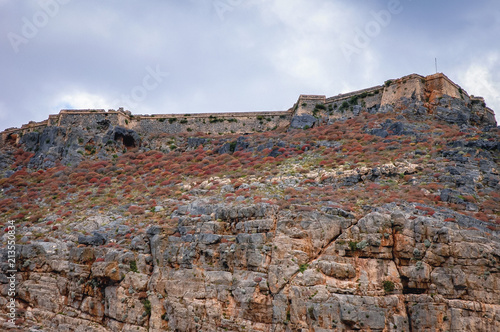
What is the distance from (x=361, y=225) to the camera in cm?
2383

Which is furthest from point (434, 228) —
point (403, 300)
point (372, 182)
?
point (372, 182)

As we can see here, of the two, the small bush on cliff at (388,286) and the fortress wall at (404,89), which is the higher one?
the fortress wall at (404,89)

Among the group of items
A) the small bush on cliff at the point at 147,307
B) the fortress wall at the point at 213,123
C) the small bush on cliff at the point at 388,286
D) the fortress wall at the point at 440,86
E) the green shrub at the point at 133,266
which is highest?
the fortress wall at the point at 440,86

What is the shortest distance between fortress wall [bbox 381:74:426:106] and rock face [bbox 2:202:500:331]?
70.2 ft

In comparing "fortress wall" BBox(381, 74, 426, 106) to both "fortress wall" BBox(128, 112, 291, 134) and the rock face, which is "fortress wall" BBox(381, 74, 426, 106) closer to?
"fortress wall" BBox(128, 112, 291, 134)

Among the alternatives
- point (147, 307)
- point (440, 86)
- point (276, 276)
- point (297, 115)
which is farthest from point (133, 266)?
point (440, 86)

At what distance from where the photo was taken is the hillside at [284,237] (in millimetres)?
21766

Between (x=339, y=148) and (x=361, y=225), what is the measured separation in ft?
45.7

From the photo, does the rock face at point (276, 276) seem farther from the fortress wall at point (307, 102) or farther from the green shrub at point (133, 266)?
the fortress wall at point (307, 102)

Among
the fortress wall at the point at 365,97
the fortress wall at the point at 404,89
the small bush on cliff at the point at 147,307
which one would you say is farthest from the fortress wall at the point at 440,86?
the small bush on cliff at the point at 147,307

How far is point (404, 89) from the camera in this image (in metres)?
43.8

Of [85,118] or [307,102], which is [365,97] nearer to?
[307,102]

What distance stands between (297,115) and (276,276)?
90.5 ft

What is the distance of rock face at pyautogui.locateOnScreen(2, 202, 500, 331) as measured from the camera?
21281 mm
